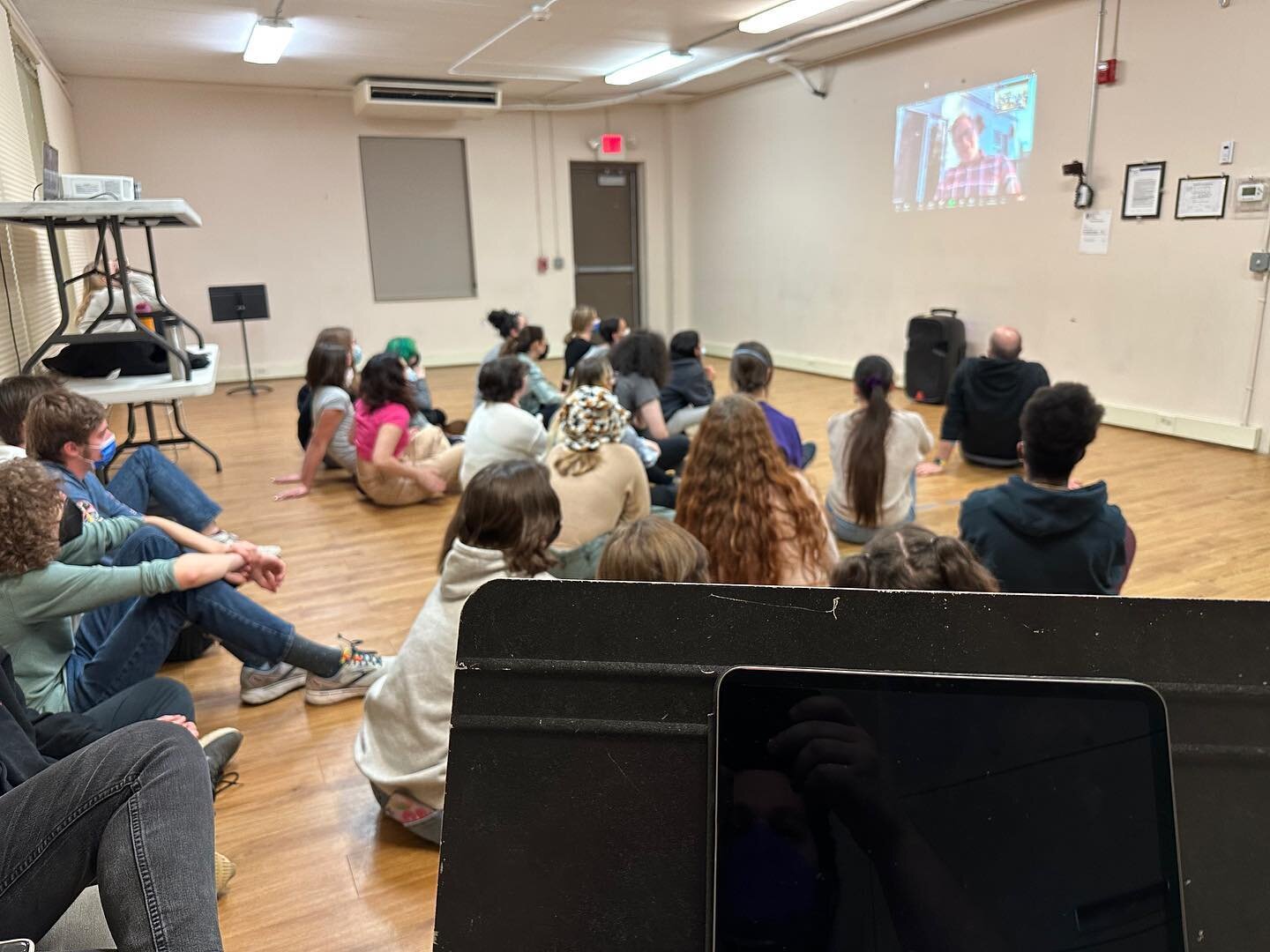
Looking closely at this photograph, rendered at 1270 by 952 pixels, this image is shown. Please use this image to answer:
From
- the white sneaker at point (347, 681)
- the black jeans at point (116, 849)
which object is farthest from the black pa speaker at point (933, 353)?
the black jeans at point (116, 849)

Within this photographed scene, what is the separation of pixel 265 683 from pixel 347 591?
2.97ft

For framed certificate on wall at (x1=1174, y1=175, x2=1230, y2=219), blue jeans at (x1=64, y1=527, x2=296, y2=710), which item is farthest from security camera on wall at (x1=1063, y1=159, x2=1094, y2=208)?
blue jeans at (x1=64, y1=527, x2=296, y2=710)

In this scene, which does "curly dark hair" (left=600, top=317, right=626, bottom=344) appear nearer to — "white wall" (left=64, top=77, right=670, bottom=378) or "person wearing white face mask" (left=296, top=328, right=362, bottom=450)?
"person wearing white face mask" (left=296, top=328, right=362, bottom=450)

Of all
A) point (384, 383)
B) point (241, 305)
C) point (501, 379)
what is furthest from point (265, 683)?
point (241, 305)

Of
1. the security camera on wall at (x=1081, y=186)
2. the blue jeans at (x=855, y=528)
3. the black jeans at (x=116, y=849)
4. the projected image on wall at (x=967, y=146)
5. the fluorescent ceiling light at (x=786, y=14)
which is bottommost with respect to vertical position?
the blue jeans at (x=855, y=528)

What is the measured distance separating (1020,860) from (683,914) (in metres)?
0.24

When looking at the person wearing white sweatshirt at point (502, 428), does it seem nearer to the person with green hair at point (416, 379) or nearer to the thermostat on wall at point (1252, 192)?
the person with green hair at point (416, 379)

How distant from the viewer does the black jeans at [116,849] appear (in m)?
1.22

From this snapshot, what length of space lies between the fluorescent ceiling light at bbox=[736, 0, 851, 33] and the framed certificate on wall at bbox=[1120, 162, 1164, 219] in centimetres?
238

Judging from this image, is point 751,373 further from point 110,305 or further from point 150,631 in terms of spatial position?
point 110,305

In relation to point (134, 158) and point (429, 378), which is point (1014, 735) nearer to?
point (429, 378)

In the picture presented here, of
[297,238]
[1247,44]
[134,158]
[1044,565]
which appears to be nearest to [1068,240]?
[1247,44]

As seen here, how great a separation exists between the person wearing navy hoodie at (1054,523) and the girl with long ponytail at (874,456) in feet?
4.31

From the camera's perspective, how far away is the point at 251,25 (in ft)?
22.2
